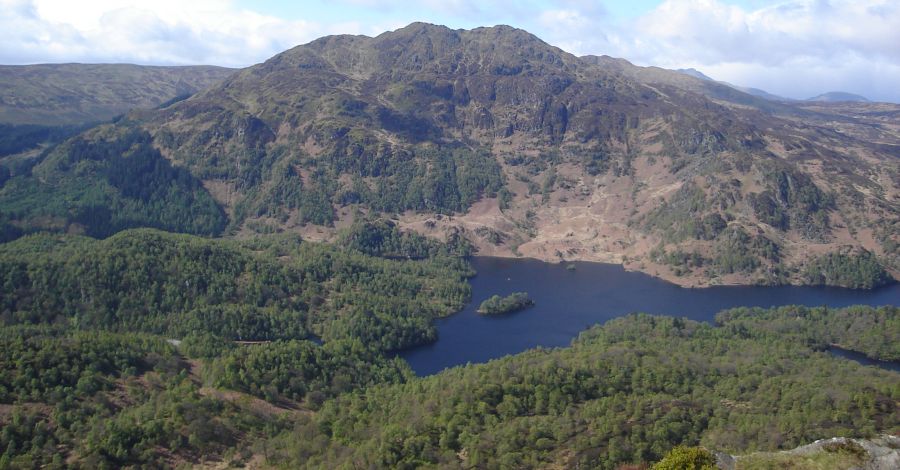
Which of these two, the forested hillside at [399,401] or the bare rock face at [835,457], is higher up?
the bare rock face at [835,457]

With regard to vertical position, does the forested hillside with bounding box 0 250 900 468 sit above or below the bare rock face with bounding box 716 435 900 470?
below

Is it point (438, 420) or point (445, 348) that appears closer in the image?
point (438, 420)

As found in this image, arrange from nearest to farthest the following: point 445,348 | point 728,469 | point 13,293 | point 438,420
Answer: point 728,469, point 438,420, point 13,293, point 445,348

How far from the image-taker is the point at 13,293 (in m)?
165

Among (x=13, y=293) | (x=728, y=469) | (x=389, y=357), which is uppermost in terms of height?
(x=728, y=469)

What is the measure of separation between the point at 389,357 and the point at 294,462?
73.2 m

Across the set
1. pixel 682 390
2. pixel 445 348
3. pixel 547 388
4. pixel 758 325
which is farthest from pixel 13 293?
pixel 758 325

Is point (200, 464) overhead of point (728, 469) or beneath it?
beneath

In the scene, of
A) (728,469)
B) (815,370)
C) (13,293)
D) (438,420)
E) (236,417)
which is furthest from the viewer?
(13,293)

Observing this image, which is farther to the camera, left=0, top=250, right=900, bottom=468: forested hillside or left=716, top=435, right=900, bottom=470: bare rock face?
left=0, top=250, right=900, bottom=468: forested hillside

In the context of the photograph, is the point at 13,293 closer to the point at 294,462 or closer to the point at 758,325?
A: the point at 294,462

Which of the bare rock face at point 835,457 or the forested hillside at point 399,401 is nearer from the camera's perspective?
the bare rock face at point 835,457

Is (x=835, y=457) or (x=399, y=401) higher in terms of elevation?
(x=835, y=457)

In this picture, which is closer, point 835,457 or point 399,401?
point 835,457
